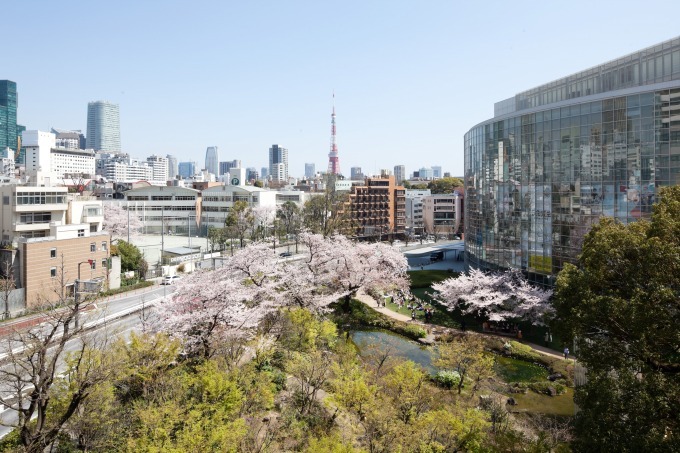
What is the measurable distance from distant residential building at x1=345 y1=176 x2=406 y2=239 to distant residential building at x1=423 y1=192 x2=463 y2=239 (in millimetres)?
9736

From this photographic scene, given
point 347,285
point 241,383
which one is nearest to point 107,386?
point 241,383

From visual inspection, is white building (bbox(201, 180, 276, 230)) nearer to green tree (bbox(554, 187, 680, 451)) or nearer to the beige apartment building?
the beige apartment building

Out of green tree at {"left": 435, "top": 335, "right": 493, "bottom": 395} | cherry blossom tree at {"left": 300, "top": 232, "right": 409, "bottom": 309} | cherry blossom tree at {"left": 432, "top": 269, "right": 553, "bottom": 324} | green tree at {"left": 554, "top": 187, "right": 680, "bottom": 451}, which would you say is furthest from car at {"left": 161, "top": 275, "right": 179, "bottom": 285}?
green tree at {"left": 554, "top": 187, "right": 680, "bottom": 451}

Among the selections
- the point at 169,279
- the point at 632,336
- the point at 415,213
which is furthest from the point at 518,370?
the point at 415,213

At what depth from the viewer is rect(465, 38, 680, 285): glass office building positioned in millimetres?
31141

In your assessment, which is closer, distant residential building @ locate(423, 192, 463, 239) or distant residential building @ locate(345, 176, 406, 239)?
distant residential building @ locate(345, 176, 406, 239)

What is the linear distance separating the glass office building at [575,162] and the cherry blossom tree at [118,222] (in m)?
50.2

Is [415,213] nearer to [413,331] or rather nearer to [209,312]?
[413,331]

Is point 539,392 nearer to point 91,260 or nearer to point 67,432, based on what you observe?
point 67,432

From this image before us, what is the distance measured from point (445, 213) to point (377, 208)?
20.2 m

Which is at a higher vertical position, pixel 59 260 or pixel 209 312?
pixel 59 260

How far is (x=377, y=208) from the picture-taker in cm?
9538

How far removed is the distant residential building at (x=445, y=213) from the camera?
106250mm

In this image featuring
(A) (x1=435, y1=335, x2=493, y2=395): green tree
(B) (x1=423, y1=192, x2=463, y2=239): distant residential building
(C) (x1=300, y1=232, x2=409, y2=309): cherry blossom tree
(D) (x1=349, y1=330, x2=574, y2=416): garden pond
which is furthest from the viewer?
(B) (x1=423, y1=192, x2=463, y2=239): distant residential building
